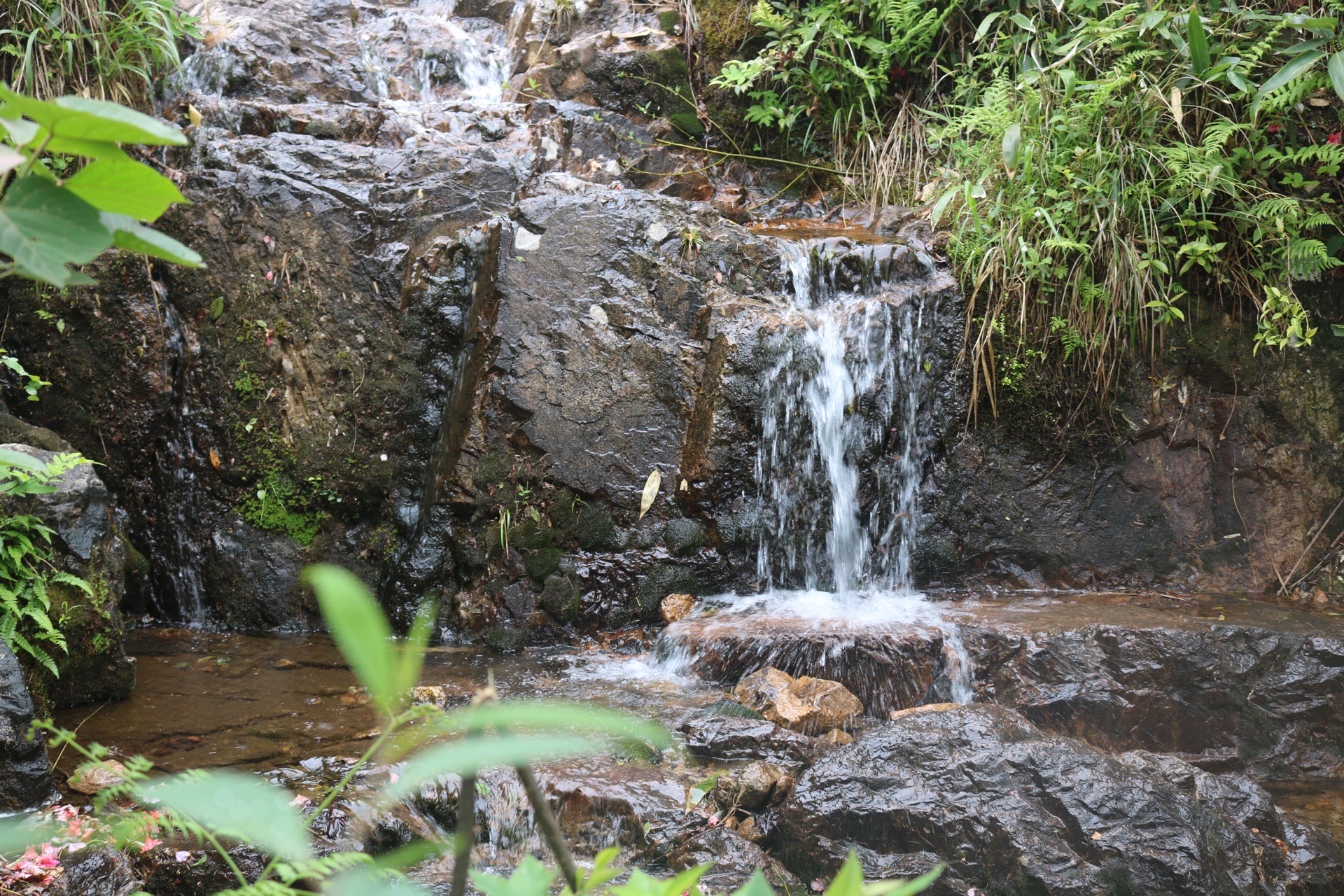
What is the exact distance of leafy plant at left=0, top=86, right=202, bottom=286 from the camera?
2.05 feet

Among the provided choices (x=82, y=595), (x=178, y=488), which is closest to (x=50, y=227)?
(x=82, y=595)

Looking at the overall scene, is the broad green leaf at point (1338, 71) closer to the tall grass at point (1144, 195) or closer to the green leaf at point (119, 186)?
the tall grass at point (1144, 195)

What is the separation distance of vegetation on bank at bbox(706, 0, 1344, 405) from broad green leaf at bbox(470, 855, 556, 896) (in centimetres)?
480

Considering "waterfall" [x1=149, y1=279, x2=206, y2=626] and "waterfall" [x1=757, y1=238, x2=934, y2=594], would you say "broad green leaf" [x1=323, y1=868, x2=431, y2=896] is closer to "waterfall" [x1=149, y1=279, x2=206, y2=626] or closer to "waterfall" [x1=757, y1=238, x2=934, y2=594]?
"waterfall" [x1=757, y1=238, x2=934, y2=594]

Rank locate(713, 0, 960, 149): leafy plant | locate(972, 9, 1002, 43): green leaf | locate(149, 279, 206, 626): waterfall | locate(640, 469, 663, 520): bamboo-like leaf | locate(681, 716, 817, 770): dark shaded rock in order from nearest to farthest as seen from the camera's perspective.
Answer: locate(681, 716, 817, 770): dark shaded rock → locate(640, 469, 663, 520): bamboo-like leaf → locate(149, 279, 206, 626): waterfall → locate(972, 9, 1002, 43): green leaf → locate(713, 0, 960, 149): leafy plant

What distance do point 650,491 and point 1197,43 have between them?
3642 mm

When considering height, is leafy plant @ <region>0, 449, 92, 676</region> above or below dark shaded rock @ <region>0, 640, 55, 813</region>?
above

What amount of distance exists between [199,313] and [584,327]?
2.28 m

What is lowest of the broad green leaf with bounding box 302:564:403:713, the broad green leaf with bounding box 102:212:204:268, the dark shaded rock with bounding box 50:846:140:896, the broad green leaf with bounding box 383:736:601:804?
the dark shaded rock with bounding box 50:846:140:896

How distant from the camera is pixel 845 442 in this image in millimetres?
5059

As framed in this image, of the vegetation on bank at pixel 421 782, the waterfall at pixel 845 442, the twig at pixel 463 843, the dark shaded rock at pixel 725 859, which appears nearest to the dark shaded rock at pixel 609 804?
the dark shaded rock at pixel 725 859

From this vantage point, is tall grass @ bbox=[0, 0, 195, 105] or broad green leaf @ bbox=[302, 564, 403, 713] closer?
broad green leaf @ bbox=[302, 564, 403, 713]

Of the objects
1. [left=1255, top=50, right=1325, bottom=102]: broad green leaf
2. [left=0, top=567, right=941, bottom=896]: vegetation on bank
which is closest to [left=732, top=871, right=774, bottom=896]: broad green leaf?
[left=0, top=567, right=941, bottom=896]: vegetation on bank

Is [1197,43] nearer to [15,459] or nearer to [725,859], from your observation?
[725,859]
